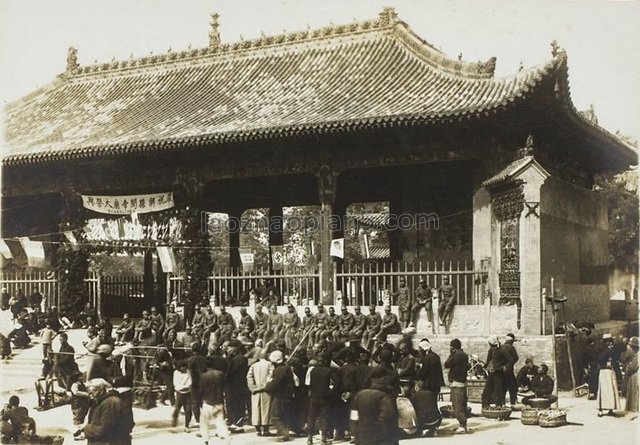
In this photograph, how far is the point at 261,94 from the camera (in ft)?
68.8

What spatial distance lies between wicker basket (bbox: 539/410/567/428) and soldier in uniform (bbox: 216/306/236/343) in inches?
290

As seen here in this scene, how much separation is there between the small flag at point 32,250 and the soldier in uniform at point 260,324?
6.39 meters

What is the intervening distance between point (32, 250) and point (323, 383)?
11.9m

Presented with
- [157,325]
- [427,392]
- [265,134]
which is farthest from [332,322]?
[427,392]

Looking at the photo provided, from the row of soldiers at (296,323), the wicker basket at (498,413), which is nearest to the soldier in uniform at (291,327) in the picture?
the row of soldiers at (296,323)

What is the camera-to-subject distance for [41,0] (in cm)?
1384

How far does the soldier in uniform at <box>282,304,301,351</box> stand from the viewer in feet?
57.5

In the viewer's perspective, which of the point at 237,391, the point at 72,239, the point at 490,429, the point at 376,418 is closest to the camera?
the point at 376,418

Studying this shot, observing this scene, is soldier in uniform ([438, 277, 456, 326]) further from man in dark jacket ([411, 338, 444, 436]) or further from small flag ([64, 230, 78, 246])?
small flag ([64, 230, 78, 246])

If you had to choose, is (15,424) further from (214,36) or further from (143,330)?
(214,36)

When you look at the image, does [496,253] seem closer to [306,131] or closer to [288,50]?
[306,131]

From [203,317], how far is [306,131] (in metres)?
4.76

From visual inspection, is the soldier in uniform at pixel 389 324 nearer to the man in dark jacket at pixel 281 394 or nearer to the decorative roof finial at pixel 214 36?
the man in dark jacket at pixel 281 394

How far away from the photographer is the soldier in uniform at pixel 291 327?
17516 mm
